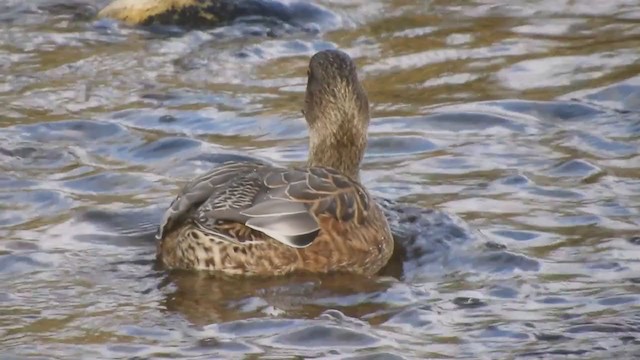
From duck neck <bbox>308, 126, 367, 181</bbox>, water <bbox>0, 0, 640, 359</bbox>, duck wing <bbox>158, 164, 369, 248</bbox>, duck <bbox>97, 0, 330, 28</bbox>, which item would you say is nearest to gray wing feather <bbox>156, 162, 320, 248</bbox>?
duck wing <bbox>158, 164, 369, 248</bbox>

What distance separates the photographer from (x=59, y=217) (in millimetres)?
9125

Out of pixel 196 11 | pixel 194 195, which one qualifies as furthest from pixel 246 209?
pixel 196 11

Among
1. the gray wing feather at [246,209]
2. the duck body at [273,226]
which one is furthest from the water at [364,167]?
the gray wing feather at [246,209]

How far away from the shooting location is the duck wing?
8.17 meters

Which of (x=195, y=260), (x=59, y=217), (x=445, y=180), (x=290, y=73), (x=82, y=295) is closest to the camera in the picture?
(x=82, y=295)

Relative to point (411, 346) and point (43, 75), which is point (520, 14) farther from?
point (411, 346)

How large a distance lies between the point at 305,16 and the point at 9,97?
10.2 feet

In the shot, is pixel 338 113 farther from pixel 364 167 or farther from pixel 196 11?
pixel 196 11

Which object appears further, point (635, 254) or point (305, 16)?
point (305, 16)

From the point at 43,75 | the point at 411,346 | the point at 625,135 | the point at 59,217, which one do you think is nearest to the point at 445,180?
the point at 625,135

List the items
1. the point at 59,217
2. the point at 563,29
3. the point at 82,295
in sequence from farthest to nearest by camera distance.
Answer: the point at 563,29
the point at 59,217
the point at 82,295

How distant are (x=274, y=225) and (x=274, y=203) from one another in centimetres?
13

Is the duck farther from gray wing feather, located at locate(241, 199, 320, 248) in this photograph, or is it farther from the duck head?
gray wing feather, located at locate(241, 199, 320, 248)

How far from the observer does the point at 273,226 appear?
8.13 m
